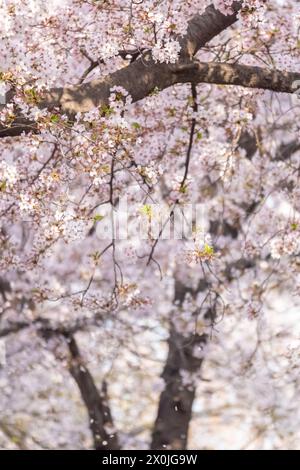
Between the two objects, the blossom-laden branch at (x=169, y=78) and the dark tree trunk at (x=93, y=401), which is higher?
the dark tree trunk at (x=93, y=401)

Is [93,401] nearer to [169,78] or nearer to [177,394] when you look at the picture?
[177,394]

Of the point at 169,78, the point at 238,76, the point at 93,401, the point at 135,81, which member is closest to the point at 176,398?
the point at 93,401

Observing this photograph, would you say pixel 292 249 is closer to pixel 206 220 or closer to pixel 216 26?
pixel 216 26

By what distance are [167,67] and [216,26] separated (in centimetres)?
62

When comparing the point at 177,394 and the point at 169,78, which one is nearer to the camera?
the point at 169,78

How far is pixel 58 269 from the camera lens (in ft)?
39.3

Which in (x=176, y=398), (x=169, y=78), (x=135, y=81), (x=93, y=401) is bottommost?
(x=135, y=81)

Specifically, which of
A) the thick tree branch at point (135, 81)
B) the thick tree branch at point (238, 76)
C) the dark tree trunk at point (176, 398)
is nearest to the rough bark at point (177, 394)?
the dark tree trunk at point (176, 398)

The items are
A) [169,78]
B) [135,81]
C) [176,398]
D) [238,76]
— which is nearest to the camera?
[135,81]

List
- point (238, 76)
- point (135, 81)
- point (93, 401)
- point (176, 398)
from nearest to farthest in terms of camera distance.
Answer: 1. point (135, 81)
2. point (238, 76)
3. point (93, 401)
4. point (176, 398)

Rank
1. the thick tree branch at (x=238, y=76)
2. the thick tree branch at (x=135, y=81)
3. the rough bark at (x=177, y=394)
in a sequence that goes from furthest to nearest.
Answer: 1. the rough bark at (x=177, y=394)
2. the thick tree branch at (x=238, y=76)
3. the thick tree branch at (x=135, y=81)

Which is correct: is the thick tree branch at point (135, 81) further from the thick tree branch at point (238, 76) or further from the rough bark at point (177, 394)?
the rough bark at point (177, 394)

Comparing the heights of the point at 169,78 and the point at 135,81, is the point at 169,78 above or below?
above
